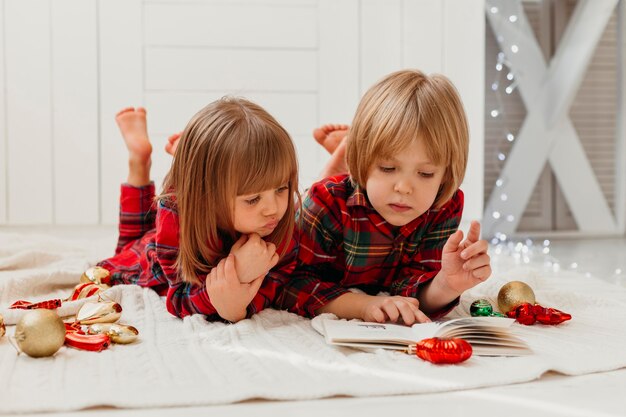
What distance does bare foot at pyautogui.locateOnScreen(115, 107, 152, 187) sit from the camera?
159 cm

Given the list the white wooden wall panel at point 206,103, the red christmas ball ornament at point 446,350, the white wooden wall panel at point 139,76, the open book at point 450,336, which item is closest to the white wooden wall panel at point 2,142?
the white wooden wall panel at point 139,76

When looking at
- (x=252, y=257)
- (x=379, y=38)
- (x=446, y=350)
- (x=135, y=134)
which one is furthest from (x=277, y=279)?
(x=379, y=38)

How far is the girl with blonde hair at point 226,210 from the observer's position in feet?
3.63

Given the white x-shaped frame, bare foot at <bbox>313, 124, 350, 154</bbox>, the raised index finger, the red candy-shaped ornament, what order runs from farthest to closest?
the white x-shaped frame → bare foot at <bbox>313, 124, 350, 154</bbox> → the red candy-shaped ornament → the raised index finger

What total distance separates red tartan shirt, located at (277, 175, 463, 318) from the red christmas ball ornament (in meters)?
0.28

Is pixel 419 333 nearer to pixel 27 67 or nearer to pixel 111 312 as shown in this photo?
pixel 111 312

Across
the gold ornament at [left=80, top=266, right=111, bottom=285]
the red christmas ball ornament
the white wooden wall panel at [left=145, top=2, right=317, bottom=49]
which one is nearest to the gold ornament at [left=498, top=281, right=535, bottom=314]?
the red christmas ball ornament

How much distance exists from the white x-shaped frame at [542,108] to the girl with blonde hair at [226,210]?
1807 millimetres

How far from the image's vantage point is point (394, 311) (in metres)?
1.15

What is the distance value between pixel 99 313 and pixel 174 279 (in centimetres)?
13

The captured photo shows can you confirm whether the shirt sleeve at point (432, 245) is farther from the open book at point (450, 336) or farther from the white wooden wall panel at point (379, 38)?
the white wooden wall panel at point (379, 38)

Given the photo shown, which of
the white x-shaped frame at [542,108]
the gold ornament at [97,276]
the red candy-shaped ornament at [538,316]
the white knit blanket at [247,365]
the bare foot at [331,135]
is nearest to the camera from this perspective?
the white knit blanket at [247,365]

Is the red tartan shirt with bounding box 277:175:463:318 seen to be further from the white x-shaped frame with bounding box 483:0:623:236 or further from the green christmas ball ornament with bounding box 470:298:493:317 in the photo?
the white x-shaped frame with bounding box 483:0:623:236

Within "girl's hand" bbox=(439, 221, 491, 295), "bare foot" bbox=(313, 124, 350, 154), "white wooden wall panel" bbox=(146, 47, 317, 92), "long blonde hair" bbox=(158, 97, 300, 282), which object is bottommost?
"girl's hand" bbox=(439, 221, 491, 295)
